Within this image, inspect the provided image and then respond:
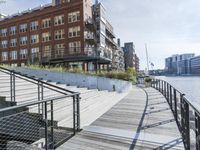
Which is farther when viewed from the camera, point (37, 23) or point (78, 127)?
point (37, 23)

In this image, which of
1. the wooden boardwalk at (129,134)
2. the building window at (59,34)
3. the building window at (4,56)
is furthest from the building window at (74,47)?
the wooden boardwalk at (129,134)

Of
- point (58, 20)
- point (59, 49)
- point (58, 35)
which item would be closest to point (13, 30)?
point (58, 20)

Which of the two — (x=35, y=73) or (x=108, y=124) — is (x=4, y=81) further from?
(x=108, y=124)

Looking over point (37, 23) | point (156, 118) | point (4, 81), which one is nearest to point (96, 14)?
point (37, 23)

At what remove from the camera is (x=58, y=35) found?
124 ft

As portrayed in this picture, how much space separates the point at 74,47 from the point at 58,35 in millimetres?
5100

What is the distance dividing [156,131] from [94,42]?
107 ft

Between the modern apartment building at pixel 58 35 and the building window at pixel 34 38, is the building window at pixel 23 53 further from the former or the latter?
the building window at pixel 34 38

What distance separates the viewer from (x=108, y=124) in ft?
23.3

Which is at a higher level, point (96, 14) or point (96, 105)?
point (96, 14)

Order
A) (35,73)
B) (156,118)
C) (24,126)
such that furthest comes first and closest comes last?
(35,73) → (156,118) → (24,126)

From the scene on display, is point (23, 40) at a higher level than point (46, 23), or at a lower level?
lower

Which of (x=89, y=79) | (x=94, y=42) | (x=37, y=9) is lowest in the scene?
(x=89, y=79)

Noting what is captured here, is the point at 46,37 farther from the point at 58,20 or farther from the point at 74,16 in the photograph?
the point at 74,16
